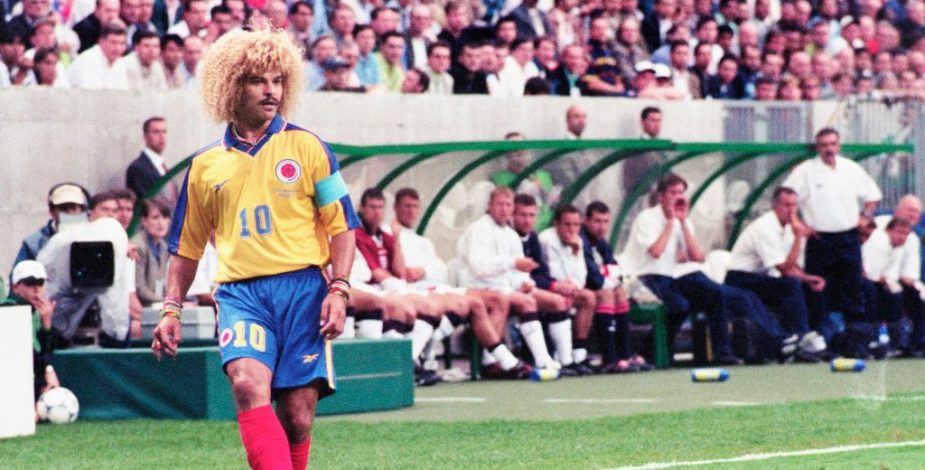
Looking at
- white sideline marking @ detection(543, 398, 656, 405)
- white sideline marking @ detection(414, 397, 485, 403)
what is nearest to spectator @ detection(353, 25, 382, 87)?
white sideline marking @ detection(414, 397, 485, 403)

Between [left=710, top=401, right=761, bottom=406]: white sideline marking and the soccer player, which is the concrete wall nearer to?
[left=710, top=401, right=761, bottom=406]: white sideline marking

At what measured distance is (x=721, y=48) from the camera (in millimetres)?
22625

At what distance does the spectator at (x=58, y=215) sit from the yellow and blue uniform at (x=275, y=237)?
7.18 m

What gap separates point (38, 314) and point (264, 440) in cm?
624

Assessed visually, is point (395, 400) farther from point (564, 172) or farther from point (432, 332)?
point (564, 172)

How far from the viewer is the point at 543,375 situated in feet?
51.2

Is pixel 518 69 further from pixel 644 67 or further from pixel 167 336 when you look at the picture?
pixel 167 336

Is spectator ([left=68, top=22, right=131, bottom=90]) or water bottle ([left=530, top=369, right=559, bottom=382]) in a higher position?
spectator ([left=68, top=22, right=131, bottom=90])

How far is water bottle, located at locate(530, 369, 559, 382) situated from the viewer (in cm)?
1562

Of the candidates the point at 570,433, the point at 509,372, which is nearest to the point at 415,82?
the point at 509,372

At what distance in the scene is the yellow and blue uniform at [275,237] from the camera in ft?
21.7

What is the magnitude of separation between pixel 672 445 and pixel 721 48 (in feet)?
44.7

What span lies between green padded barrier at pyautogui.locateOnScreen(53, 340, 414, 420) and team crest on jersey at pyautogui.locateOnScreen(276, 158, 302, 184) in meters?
5.33

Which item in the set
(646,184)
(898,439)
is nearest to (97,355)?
(898,439)
